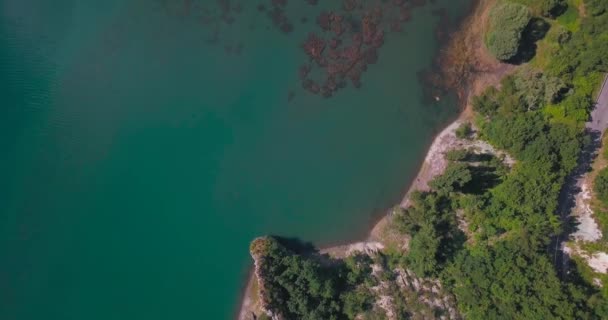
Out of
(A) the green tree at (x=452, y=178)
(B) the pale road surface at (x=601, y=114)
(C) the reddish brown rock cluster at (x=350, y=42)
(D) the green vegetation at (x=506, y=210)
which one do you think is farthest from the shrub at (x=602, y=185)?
(C) the reddish brown rock cluster at (x=350, y=42)

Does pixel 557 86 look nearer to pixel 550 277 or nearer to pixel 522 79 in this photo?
pixel 522 79

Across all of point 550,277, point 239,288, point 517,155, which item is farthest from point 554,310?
point 239,288

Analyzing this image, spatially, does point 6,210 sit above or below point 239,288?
above

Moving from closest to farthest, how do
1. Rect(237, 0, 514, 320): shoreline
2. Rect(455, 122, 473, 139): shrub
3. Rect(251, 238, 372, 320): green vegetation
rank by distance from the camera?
Rect(251, 238, 372, 320): green vegetation, Rect(455, 122, 473, 139): shrub, Rect(237, 0, 514, 320): shoreline

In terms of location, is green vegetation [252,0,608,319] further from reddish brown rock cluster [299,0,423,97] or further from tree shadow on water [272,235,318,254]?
reddish brown rock cluster [299,0,423,97]

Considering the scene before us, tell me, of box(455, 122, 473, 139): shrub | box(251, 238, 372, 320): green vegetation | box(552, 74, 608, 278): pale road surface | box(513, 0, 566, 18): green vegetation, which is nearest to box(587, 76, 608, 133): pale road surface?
box(552, 74, 608, 278): pale road surface

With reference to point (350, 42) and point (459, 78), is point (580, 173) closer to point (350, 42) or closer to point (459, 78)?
point (459, 78)

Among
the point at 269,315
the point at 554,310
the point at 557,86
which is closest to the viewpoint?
the point at 554,310
